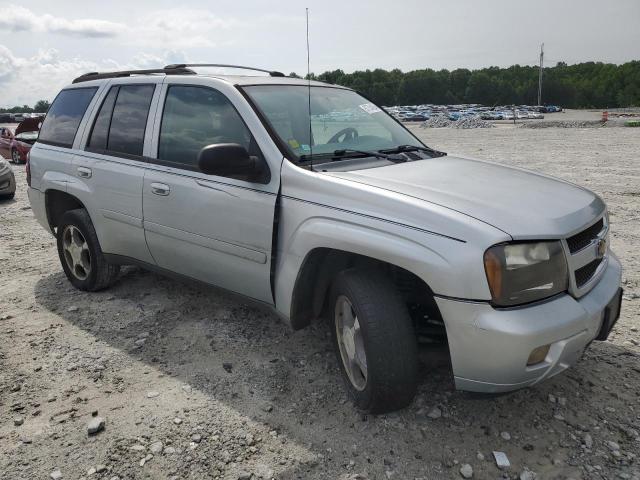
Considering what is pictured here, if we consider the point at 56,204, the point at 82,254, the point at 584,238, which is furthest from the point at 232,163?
the point at 56,204

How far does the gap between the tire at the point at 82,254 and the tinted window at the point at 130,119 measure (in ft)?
2.45

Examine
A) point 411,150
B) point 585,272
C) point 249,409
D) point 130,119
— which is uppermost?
point 130,119

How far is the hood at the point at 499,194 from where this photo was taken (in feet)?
8.21

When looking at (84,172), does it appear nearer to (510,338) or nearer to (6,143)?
(510,338)

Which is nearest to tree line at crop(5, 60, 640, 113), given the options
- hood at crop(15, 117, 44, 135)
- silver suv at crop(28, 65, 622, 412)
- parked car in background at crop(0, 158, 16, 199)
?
hood at crop(15, 117, 44, 135)

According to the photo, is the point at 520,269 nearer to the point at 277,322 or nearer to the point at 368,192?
the point at 368,192

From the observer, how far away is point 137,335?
4.06 meters

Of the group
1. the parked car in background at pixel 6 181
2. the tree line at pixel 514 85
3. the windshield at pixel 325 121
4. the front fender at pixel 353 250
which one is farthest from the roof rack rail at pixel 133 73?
the tree line at pixel 514 85

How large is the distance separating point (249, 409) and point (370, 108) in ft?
7.81

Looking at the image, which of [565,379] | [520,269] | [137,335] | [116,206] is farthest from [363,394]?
[116,206]

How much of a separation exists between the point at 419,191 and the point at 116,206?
2533mm

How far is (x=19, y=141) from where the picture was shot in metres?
18.2

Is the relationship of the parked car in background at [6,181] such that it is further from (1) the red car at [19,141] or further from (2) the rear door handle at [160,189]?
(1) the red car at [19,141]

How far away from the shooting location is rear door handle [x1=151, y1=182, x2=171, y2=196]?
3737mm
